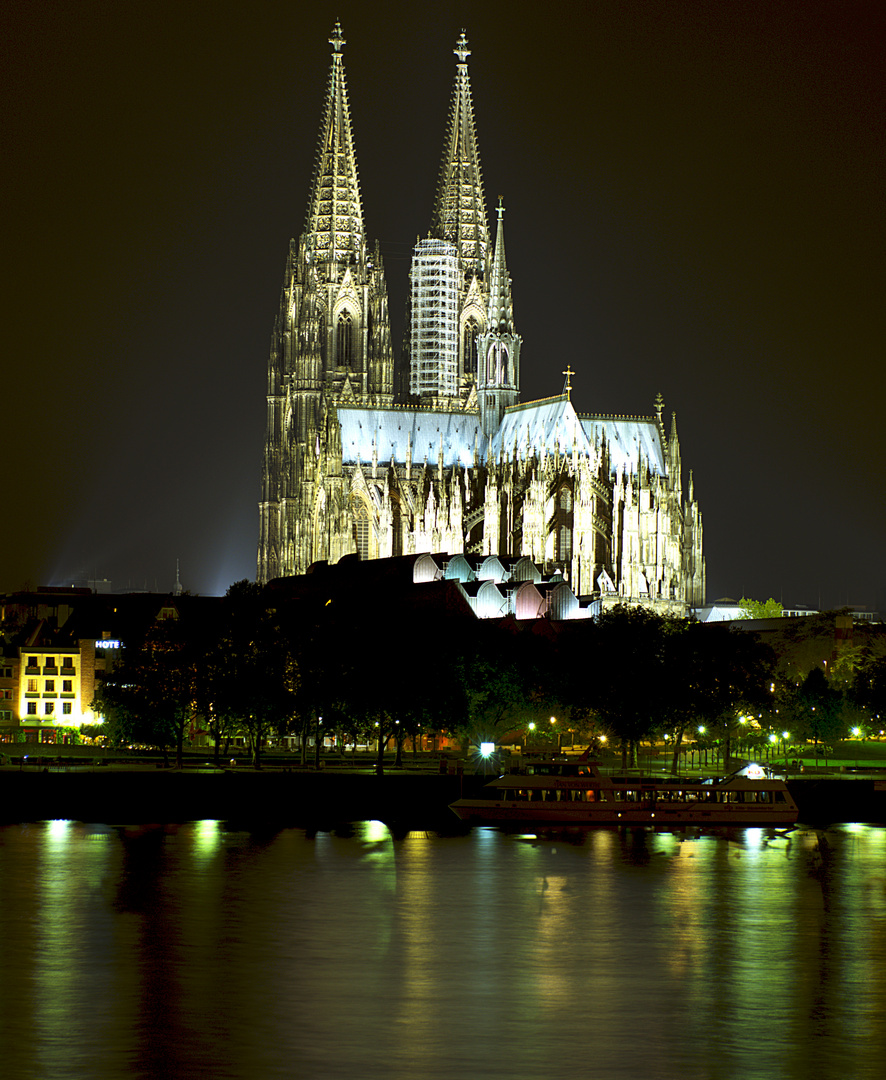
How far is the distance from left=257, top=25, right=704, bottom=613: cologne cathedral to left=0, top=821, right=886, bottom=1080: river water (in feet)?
287

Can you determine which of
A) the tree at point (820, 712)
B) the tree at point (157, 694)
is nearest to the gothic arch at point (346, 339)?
the tree at point (820, 712)

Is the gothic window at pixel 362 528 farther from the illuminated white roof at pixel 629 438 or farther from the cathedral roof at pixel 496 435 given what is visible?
the illuminated white roof at pixel 629 438

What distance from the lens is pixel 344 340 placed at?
19200cm

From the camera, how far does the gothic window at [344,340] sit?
191 m

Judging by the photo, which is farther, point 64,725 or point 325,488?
point 325,488

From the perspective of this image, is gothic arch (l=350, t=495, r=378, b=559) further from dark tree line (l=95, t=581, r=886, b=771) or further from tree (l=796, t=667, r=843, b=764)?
tree (l=796, t=667, r=843, b=764)

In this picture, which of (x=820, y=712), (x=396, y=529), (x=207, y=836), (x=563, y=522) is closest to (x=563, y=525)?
(x=563, y=522)

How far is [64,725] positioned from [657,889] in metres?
71.6

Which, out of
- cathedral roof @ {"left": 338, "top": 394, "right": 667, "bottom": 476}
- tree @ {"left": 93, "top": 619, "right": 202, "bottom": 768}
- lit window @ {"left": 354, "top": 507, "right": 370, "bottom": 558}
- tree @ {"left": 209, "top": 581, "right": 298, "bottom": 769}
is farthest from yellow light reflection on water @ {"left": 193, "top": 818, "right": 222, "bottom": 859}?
cathedral roof @ {"left": 338, "top": 394, "right": 667, "bottom": 476}

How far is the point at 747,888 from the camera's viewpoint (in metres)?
62.6

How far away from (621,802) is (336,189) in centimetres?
12144

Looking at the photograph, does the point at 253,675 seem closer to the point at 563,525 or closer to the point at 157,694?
the point at 157,694

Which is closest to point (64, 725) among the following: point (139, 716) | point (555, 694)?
point (139, 716)

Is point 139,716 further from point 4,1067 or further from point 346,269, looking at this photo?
point 346,269
